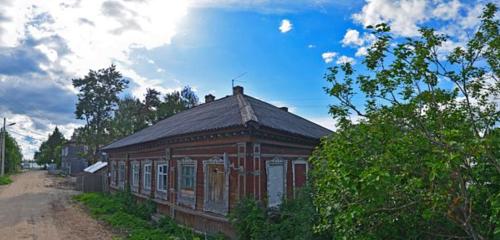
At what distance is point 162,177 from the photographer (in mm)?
14836

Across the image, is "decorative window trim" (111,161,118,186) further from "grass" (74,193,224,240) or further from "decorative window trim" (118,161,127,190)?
"grass" (74,193,224,240)

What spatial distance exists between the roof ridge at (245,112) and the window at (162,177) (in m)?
3.95

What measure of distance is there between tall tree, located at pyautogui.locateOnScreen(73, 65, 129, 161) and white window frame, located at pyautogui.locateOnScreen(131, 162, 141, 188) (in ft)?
94.4

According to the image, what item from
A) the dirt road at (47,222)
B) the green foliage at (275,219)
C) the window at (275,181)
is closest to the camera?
the green foliage at (275,219)

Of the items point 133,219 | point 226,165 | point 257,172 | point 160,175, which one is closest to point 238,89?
point 160,175

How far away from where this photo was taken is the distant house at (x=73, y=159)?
5519 centimetres

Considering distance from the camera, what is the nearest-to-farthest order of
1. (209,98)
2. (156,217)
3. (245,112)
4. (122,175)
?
(245,112) → (156,217) → (209,98) → (122,175)

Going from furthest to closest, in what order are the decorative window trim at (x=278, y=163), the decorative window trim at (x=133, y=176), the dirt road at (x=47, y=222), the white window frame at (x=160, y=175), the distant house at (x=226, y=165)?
1. the decorative window trim at (x=133, y=176)
2. the white window frame at (x=160, y=175)
3. the dirt road at (x=47, y=222)
4. the decorative window trim at (x=278, y=163)
5. the distant house at (x=226, y=165)

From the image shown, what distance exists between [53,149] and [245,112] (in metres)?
84.8

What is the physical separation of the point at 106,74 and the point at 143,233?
1551 inches

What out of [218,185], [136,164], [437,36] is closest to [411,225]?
[437,36]

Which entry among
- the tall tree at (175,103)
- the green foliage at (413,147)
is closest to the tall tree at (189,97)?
the tall tree at (175,103)

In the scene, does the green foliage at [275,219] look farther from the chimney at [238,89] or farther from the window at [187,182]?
the chimney at [238,89]

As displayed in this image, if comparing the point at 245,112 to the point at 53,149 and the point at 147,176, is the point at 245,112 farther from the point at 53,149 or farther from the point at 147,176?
the point at 53,149
